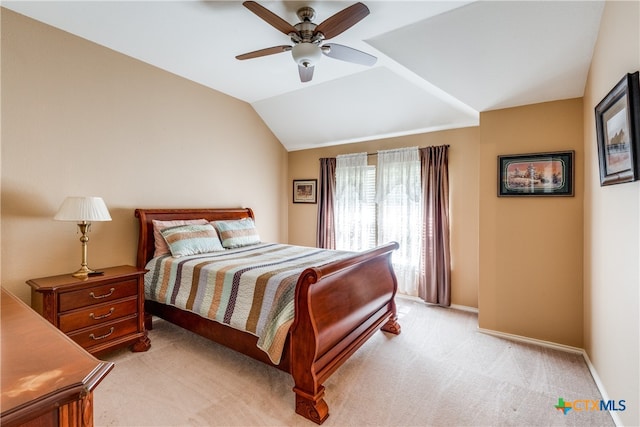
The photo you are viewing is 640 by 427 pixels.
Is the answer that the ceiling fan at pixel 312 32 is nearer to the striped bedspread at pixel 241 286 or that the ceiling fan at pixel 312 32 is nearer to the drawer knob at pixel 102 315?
the striped bedspread at pixel 241 286

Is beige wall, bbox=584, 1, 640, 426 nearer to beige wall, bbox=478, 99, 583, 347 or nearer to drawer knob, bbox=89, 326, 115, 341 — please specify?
beige wall, bbox=478, 99, 583, 347

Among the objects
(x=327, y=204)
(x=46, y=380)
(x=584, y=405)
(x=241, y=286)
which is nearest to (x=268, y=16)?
(x=241, y=286)

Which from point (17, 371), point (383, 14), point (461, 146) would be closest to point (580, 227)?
point (461, 146)

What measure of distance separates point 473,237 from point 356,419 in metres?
2.77

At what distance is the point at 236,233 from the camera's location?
3.76m

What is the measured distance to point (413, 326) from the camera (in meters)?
3.31

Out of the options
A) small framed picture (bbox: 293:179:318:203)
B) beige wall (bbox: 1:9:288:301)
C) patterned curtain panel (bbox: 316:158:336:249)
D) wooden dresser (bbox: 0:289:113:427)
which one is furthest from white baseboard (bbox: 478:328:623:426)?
beige wall (bbox: 1:9:288:301)

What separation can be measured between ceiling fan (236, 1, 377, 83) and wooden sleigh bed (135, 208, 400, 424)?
1.61 metres

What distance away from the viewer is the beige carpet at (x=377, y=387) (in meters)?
1.89

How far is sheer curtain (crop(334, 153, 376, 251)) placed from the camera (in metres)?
4.66

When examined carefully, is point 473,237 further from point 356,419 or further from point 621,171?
point 356,419

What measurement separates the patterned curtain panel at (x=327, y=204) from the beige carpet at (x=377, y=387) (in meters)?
2.23

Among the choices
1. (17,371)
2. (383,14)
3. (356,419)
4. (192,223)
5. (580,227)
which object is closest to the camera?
(17,371)

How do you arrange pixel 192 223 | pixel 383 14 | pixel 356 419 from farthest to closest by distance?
pixel 192 223, pixel 383 14, pixel 356 419
